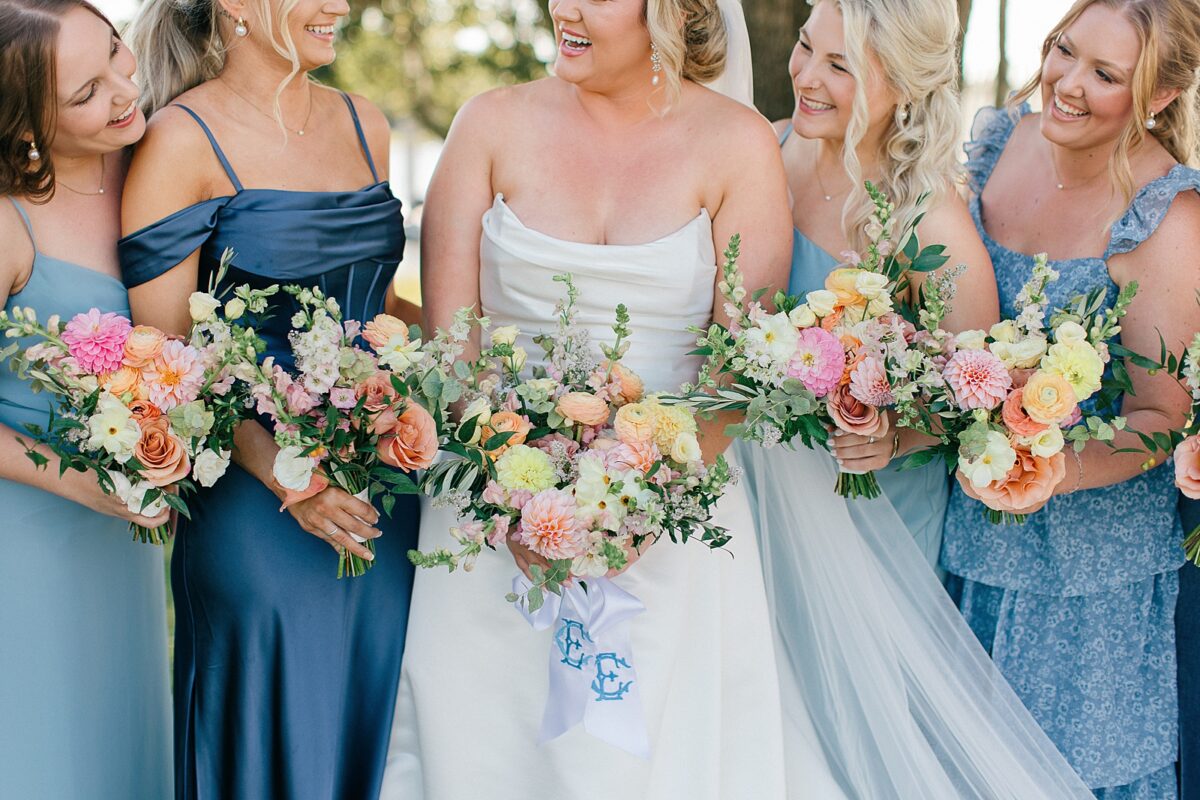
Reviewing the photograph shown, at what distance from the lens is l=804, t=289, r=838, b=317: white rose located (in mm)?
2887

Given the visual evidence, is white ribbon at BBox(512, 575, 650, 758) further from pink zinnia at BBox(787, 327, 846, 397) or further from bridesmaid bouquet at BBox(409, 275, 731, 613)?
pink zinnia at BBox(787, 327, 846, 397)

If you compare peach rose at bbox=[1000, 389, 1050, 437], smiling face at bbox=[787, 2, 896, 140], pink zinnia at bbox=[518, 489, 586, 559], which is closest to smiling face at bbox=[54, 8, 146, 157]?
pink zinnia at bbox=[518, 489, 586, 559]

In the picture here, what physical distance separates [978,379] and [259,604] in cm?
186

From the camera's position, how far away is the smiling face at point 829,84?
3.33 metres

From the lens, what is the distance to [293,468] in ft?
8.74

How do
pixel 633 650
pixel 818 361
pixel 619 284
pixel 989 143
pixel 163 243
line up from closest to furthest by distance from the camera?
pixel 818 361 → pixel 163 243 → pixel 633 650 → pixel 619 284 → pixel 989 143

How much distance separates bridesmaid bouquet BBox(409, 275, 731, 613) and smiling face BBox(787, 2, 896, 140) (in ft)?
3.41

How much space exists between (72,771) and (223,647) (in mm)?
512

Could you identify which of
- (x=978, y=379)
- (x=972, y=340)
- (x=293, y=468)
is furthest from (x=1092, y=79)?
(x=293, y=468)

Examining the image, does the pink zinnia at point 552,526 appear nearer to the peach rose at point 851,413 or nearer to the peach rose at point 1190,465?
the peach rose at point 851,413

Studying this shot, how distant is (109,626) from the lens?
319 centimetres

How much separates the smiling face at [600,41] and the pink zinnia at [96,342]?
1361 millimetres

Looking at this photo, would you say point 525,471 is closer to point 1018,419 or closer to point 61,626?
point 1018,419

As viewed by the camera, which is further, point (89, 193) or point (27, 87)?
point (89, 193)
